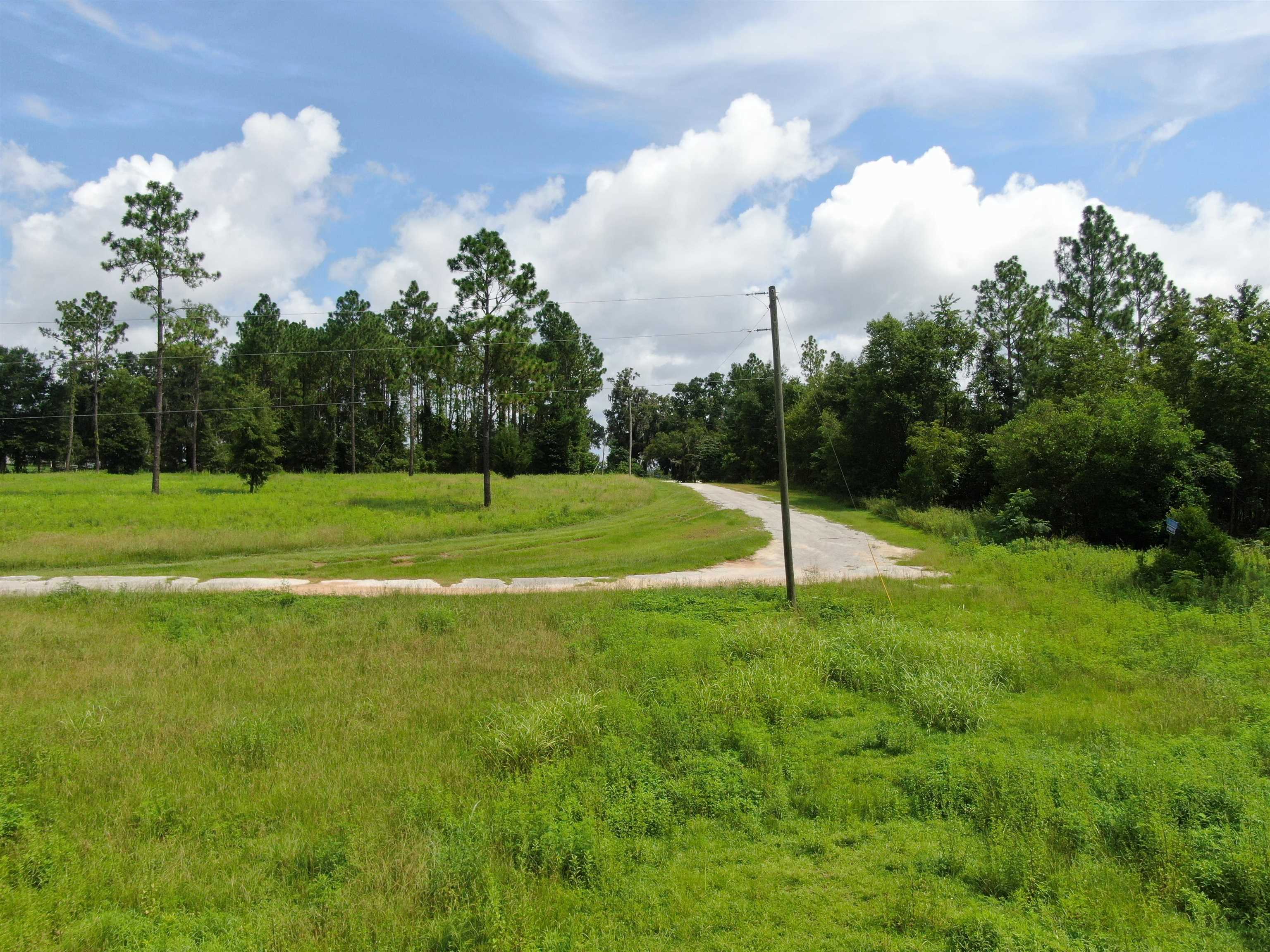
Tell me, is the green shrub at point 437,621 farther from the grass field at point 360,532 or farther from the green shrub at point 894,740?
the green shrub at point 894,740

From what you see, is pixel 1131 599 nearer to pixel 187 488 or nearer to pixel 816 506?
pixel 816 506

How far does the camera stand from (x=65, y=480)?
4994cm

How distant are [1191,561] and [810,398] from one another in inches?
1666

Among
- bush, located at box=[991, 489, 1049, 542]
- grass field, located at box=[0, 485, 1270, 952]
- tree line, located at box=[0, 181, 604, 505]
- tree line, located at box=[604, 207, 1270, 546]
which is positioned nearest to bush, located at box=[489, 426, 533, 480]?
tree line, located at box=[0, 181, 604, 505]

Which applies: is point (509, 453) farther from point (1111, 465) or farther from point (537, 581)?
point (1111, 465)

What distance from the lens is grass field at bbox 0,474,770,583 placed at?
20.9 metres

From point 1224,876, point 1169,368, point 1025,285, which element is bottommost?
point 1224,876

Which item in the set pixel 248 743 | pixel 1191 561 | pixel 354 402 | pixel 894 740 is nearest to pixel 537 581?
pixel 248 743

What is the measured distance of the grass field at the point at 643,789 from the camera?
4945mm

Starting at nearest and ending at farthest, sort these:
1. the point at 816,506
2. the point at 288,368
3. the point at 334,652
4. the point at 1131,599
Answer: the point at 334,652 < the point at 1131,599 < the point at 816,506 < the point at 288,368

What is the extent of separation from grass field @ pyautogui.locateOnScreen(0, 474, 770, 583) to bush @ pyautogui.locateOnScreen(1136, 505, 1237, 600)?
11.3 metres

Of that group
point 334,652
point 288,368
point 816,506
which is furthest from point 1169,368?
point 288,368

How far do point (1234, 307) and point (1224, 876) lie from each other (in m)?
37.9

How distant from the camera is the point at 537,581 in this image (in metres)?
18.7
